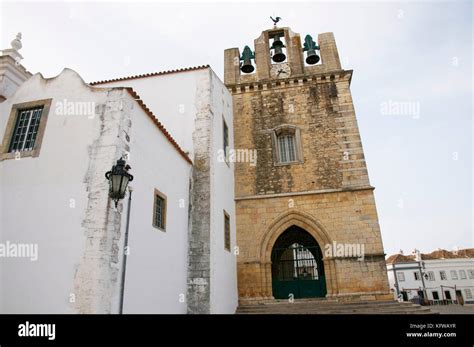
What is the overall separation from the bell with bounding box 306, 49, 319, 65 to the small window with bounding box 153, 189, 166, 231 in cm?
942

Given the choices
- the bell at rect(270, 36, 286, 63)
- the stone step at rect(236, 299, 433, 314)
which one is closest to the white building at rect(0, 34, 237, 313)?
the stone step at rect(236, 299, 433, 314)

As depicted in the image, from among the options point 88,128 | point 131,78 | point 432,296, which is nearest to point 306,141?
point 131,78

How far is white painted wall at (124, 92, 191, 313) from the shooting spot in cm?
618

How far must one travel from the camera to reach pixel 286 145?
1317cm

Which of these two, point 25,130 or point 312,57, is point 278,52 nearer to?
point 312,57

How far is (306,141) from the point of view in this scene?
504 inches

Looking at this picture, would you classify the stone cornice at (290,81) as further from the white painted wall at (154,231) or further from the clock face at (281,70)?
the white painted wall at (154,231)

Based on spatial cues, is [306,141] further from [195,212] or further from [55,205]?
[55,205]

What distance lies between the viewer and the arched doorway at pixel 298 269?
11.4m

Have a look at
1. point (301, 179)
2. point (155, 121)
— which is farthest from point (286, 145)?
point (155, 121)

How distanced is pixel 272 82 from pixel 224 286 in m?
8.58

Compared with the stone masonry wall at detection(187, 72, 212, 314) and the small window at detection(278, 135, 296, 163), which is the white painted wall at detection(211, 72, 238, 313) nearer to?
the stone masonry wall at detection(187, 72, 212, 314)

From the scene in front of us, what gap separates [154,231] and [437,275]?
146 ft

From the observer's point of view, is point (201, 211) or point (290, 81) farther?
point (290, 81)
